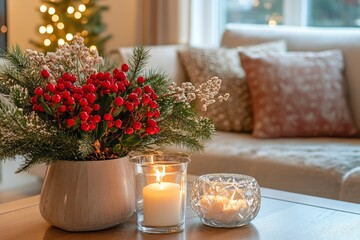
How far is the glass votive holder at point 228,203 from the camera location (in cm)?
140

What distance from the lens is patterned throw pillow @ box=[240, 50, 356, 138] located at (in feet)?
9.55

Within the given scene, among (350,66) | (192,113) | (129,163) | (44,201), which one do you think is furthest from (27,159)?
(350,66)

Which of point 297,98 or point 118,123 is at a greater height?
point 118,123

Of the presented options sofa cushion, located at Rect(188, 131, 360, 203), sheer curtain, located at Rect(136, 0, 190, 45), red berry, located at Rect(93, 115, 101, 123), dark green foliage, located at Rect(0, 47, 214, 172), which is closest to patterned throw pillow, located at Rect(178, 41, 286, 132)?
sofa cushion, located at Rect(188, 131, 360, 203)

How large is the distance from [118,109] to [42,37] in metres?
3.06

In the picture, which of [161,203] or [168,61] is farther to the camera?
[168,61]

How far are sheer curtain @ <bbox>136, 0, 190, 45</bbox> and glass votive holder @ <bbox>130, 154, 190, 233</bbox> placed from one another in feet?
8.87

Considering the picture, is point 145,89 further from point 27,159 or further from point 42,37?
point 42,37

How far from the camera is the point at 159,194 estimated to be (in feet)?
4.40

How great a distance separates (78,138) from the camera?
132 centimetres

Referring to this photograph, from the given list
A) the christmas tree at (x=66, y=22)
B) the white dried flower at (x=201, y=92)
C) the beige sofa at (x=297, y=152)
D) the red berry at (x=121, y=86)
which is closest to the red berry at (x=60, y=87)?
the red berry at (x=121, y=86)

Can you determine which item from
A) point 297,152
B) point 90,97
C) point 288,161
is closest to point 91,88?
point 90,97

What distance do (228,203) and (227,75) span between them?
1736 millimetres

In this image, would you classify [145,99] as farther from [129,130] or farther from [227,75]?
[227,75]
